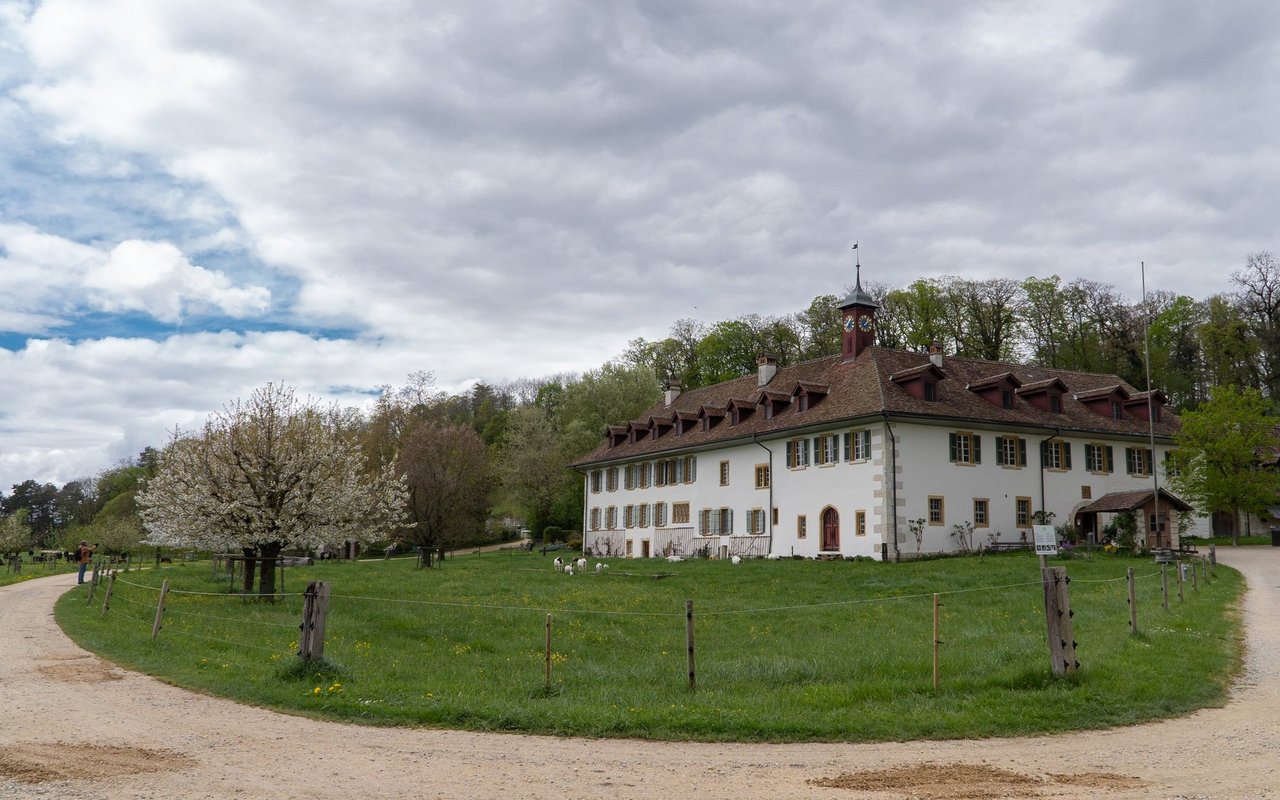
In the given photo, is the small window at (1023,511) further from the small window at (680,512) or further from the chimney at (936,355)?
the small window at (680,512)

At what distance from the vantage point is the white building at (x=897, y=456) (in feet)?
123

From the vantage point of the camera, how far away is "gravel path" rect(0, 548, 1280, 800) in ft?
25.8

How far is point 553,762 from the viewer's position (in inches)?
353

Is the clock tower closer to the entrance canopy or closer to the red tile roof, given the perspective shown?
the red tile roof

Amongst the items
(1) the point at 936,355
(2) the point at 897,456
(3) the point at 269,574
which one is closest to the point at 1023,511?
(2) the point at 897,456

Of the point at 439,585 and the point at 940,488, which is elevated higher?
the point at 940,488

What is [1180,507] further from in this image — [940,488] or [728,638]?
[728,638]

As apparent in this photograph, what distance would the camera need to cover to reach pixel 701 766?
8828mm

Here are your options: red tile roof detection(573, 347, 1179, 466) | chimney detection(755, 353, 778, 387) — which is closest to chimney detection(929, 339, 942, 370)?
red tile roof detection(573, 347, 1179, 466)

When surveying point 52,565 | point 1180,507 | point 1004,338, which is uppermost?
point 1004,338

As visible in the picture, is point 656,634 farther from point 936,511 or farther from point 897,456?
point 936,511

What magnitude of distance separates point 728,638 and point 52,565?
48504mm

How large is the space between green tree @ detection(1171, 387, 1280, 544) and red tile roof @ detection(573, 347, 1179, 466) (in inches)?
54.2

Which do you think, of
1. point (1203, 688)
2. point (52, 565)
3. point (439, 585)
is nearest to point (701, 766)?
point (1203, 688)
